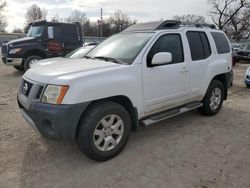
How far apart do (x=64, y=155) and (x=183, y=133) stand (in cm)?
214

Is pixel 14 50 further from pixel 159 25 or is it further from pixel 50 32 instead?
pixel 159 25

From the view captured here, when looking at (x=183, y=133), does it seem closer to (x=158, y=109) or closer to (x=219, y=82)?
(x=158, y=109)

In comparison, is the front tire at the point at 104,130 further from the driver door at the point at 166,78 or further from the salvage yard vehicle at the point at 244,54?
the salvage yard vehicle at the point at 244,54

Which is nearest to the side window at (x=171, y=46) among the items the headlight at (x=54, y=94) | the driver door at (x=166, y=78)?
the driver door at (x=166, y=78)

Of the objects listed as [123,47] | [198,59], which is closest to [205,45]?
[198,59]

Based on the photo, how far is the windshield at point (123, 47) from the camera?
3.79 meters

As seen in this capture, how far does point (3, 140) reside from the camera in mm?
4047

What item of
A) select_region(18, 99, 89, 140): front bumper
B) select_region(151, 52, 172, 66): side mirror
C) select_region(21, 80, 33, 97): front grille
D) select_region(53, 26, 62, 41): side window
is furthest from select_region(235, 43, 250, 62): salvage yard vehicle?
select_region(18, 99, 89, 140): front bumper

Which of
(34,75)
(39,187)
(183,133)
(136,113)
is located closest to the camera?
(39,187)

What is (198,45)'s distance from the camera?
479 cm

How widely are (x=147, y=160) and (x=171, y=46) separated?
2.02m

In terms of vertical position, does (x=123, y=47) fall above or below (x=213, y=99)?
above

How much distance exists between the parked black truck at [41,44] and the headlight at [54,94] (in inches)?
332

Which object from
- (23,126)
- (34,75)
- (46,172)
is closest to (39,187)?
(46,172)
